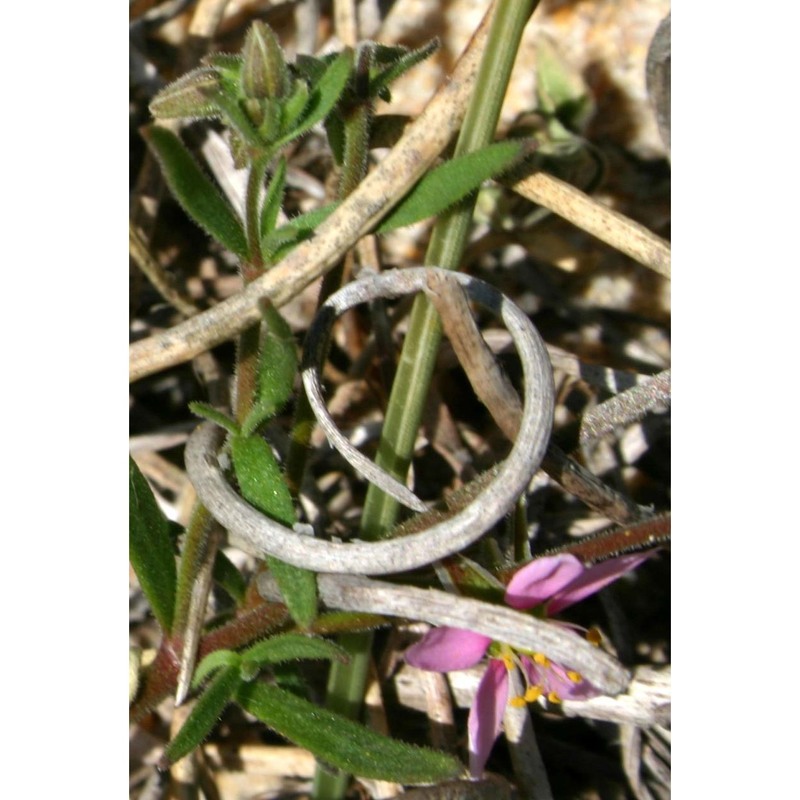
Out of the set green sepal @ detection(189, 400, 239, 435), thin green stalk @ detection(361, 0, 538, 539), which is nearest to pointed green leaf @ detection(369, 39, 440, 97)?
thin green stalk @ detection(361, 0, 538, 539)

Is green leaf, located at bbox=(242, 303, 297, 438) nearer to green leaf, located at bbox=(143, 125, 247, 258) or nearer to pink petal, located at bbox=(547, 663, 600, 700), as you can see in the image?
green leaf, located at bbox=(143, 125, 247, 258)

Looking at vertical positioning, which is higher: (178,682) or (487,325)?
(487,325)

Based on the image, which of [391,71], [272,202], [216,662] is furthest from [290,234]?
[216,662]

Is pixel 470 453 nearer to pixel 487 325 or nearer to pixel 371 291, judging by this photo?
pixel 487 325

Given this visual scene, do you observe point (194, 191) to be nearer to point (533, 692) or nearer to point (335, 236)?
point (335, 236)

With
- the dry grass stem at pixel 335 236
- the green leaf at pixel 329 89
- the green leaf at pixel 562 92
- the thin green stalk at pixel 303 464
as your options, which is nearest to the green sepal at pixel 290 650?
the thin green stalk at pixel 303 464
